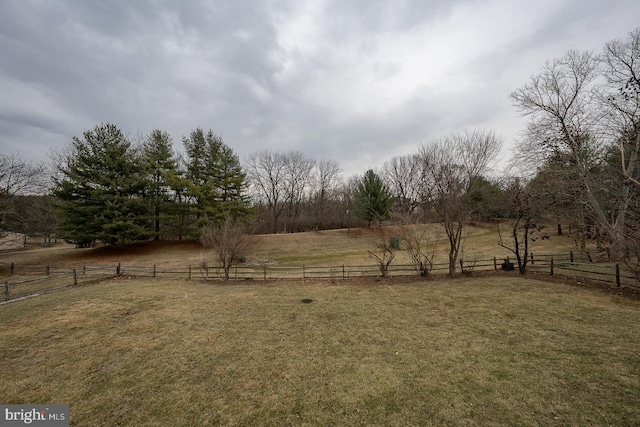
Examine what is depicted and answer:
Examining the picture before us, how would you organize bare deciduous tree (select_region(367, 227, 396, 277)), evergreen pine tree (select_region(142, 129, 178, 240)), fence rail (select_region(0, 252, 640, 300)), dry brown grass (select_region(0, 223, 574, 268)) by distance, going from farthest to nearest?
1. evergreen pine tree (select_region(142, 129, 178, 240))
2. dry brown grass (select_region(0, 223, 574, 268))
3. bare deciduous tree (select_region(367, 227, 396, 277))
4. fence rail (select_region(0, 252, 640, 300))

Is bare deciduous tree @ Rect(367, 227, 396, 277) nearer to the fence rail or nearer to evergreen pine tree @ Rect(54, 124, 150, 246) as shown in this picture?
the fence rail

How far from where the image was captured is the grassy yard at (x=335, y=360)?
374cm

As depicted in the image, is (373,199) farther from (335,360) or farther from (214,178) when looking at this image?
(335,360)

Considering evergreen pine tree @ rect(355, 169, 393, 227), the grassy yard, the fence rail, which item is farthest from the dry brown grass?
the grassy yard

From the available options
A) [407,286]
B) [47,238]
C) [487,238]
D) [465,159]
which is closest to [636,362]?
[407,286]

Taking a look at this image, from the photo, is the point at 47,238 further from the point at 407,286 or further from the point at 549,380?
the point at 549,380

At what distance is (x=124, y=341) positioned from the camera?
6.25m

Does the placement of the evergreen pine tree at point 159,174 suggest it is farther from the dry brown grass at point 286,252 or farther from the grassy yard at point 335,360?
the grassy yard at point 335,360

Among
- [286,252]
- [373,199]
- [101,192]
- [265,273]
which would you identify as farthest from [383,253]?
[101,192]

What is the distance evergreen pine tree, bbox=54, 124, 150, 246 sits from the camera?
2141 centimetres

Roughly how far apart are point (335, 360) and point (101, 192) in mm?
27026

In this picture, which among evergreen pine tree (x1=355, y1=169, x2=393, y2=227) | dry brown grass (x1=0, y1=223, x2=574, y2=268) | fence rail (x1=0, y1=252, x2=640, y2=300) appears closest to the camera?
fence rail (x1=0, y1=252, x2=640, y2=300)

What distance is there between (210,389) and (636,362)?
8230mm

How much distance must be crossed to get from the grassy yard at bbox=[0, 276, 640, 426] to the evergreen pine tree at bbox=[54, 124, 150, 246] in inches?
588
